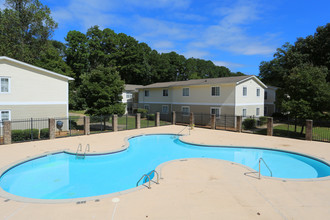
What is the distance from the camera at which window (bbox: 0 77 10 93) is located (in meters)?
16.7

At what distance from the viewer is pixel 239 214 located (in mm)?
5812

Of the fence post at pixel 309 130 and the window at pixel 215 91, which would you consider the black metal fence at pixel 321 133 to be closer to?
the fence post at pixel 309 130

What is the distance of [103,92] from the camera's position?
20.2m

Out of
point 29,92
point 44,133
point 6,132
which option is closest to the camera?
point 6,132

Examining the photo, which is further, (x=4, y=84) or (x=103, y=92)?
(x=103, y=92)

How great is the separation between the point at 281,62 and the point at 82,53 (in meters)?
46.4

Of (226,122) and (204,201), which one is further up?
(226,122)

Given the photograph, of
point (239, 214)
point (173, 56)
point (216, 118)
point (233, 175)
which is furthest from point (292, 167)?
point (173, 56)

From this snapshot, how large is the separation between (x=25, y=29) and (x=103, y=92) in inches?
964

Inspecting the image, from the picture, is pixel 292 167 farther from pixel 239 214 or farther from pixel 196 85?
pixel 196 85

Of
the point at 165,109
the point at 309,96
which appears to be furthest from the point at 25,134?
the point at 309,96

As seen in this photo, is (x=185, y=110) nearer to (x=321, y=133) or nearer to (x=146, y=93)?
(x=146, y=93)

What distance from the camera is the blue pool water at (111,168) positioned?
28.3 feet

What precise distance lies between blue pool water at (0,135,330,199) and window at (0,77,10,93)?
8725 millimetres
